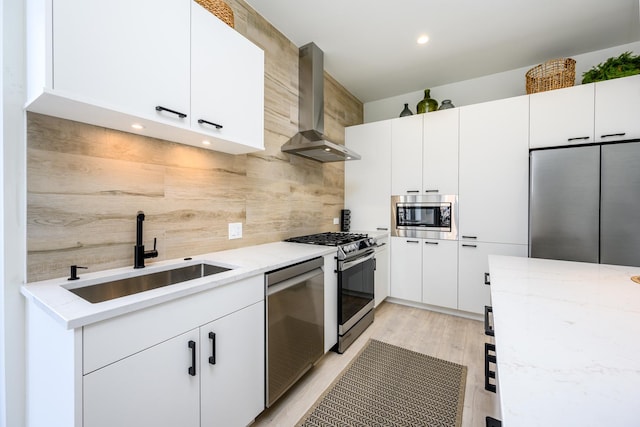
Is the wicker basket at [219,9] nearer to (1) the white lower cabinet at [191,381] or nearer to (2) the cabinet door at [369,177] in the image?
(1) the white lower cabinet at [191,381]

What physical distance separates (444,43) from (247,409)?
3.24m

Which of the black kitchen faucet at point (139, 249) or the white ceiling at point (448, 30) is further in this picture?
the white ceiling at point (448, 30)

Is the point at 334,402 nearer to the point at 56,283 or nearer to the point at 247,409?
the point at 247,409

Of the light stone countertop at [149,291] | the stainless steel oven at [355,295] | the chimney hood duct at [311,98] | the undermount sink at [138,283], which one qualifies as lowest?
the stainless steel oven at [355,295]

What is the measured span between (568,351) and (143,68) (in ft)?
5.83

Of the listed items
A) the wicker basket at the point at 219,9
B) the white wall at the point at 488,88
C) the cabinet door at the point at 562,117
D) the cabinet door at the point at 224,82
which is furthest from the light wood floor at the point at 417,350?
the white wall at the point at 488,88

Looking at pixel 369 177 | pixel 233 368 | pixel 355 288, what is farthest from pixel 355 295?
pixel 369 177

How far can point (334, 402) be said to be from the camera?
5.30ft

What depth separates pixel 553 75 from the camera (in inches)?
94.2

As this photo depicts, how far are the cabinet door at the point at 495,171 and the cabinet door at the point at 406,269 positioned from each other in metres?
0.54

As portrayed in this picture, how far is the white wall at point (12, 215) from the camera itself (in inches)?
40.4

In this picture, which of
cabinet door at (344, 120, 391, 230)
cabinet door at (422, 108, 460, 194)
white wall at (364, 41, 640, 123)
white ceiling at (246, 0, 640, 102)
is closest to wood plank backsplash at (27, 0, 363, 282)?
white ceiling at (246, 0, 640, 102)

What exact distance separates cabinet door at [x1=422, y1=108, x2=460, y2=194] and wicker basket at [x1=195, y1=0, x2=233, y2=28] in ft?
7.24

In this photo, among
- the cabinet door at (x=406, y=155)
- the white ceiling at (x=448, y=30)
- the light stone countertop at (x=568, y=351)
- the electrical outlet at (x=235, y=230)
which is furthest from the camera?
the cabinet door at (x=406, y=155)
